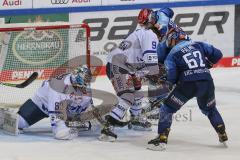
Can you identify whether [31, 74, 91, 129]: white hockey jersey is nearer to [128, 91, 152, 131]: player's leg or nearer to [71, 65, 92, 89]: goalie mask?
[71, 65, 92, 89]: goalie mask

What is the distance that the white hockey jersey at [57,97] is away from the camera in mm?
7605

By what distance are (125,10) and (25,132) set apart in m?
4.38

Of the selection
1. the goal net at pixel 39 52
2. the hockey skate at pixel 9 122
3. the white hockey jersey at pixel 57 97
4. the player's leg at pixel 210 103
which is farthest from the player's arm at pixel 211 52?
the goal net at pixel 39 52

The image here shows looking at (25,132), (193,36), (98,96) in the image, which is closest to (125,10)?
(193,36)

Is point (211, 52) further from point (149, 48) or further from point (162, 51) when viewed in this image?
point (149, 48)

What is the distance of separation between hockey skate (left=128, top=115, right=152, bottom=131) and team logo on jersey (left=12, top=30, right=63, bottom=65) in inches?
93.3

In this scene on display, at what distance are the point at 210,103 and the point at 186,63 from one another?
0.49m

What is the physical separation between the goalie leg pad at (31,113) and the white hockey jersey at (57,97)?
47mm

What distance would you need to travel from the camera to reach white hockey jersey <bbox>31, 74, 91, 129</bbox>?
7.61 meters

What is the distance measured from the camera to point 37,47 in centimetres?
1035

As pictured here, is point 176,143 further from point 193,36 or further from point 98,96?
point 193,36

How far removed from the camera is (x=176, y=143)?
7508mm

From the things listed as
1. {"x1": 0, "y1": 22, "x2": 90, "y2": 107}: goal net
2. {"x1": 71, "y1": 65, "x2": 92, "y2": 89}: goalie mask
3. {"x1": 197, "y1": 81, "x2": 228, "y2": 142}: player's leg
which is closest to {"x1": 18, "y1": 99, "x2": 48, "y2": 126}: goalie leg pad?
{"x1": 71, "y1": 65, "x2": 92, "y2": 89}: goalie mask

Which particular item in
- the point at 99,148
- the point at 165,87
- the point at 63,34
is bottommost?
the point at 99,148
